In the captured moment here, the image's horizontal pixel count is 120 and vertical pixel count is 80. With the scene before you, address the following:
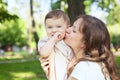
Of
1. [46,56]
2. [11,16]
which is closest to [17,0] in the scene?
[11,16]

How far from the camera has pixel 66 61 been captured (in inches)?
146

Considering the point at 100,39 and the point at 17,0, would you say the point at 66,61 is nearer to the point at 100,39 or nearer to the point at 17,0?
the point at 100,39

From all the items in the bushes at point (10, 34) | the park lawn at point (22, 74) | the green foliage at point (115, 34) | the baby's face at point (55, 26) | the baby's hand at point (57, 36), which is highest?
the baby's face at point (55, 26)

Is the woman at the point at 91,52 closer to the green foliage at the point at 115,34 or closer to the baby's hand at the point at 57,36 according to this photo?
the baby's hand at the point at 57,36

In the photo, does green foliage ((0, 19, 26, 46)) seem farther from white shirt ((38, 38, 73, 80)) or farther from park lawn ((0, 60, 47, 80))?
white shirt ((38, 38, 73, 80))

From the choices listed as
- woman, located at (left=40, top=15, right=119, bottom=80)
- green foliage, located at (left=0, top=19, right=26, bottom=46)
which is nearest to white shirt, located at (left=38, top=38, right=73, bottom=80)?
woman, located at (left=40, top=15, right=119, bottom=80)

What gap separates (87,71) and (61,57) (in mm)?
688

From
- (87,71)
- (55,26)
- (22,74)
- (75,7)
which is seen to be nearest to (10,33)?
(22,74)

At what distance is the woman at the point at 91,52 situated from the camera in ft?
10.2

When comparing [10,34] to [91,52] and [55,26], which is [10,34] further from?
[91,52]

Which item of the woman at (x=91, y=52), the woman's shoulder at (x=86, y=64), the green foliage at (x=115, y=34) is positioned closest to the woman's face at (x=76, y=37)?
the woman at (x=91, y=52)

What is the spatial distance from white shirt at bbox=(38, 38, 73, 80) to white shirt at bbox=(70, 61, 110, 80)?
524 mm

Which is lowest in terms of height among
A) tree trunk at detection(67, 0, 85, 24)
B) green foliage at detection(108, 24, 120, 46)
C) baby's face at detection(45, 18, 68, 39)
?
green foliage at detection(108, 24, 120, 46)

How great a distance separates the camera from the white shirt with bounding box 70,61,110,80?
3078 millimetres
